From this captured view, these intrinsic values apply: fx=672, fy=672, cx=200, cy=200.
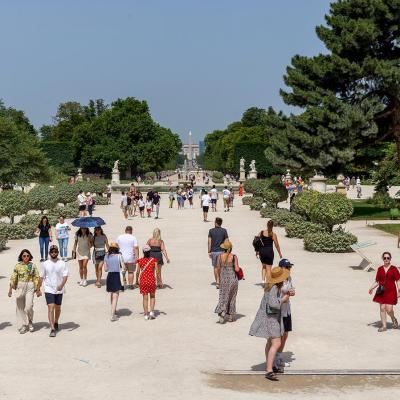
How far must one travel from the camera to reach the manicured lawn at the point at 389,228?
2786cm

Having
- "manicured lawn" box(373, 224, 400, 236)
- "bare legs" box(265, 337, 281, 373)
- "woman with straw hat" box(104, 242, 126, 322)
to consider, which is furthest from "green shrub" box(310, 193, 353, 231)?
"bare legs" box(265, 337, 281, 373)

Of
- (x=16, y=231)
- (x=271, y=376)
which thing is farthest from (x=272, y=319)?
(x=16, y=231)

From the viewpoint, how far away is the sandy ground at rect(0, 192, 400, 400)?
8625mm

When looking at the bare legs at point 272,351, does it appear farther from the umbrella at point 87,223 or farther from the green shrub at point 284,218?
the green shrub at point 284,218

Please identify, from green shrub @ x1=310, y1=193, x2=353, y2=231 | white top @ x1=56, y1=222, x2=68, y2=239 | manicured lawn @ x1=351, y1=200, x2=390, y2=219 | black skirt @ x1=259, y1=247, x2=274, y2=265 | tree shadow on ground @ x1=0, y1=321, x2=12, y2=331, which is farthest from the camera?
manicured lawn @ x1=351, y1=200, x2=390, y2=219

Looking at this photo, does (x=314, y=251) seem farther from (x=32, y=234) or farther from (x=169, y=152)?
(x=169, y=152)

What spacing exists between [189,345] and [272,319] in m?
2.15

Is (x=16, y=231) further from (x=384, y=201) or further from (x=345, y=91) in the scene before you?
(x=384, y=201)

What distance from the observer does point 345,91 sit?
35.1 meters

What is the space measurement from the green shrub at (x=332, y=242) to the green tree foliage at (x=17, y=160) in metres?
29.3

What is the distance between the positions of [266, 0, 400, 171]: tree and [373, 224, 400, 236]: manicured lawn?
478 cm

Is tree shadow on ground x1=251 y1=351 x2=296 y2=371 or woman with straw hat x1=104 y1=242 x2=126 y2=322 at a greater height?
woman with straw hat x1=104 y1=242 x2=126 y2=322

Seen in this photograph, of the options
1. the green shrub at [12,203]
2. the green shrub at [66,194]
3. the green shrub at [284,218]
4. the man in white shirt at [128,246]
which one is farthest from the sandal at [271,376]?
the green shrub at [66,194]

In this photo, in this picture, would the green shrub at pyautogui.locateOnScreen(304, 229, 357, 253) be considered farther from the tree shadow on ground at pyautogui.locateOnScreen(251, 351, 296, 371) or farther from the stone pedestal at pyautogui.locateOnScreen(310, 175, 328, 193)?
the stone pedestal at pyautogui.locateOnScreen(310, 175, 328, 193)
